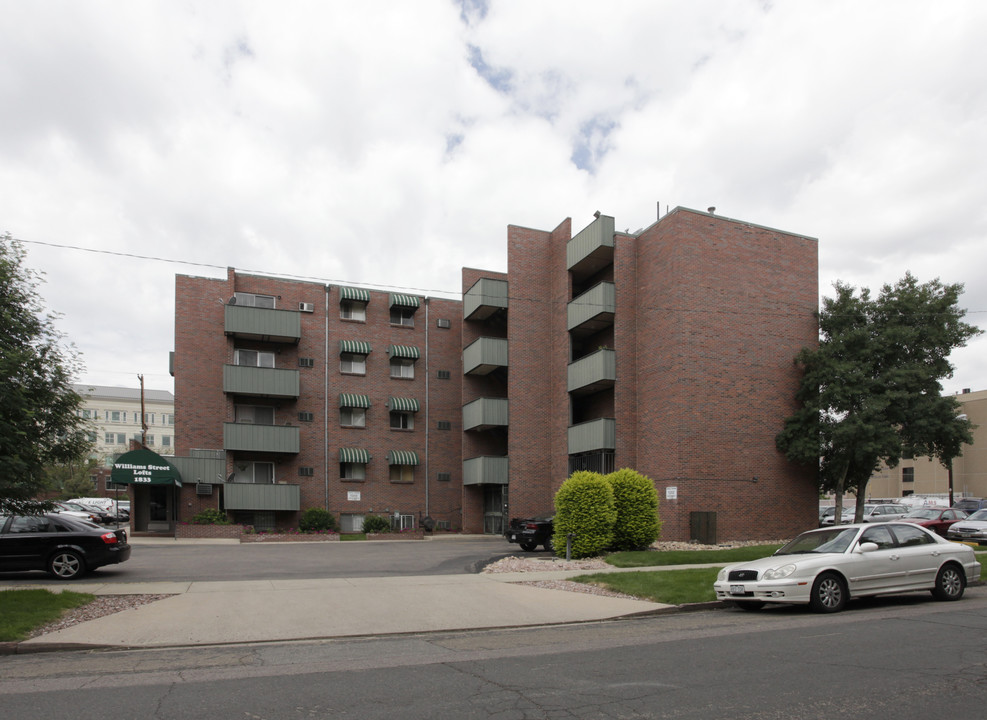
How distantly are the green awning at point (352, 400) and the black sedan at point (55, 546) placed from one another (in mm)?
19741

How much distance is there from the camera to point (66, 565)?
16781mm

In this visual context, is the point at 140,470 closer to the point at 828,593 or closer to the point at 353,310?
the point at 353,310

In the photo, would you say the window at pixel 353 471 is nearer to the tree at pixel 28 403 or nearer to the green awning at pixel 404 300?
the green awning at pixel 404 300

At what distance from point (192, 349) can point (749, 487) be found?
956 inches

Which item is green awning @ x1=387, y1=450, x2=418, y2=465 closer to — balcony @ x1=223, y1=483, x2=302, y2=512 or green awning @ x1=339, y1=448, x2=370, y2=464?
green awning @ x1=339, y1=448, x2=370, y2=464

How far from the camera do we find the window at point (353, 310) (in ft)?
125

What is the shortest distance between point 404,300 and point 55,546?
2357 cm

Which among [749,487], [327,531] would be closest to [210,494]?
[327,531]

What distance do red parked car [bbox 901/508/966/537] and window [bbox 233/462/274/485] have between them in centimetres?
2589

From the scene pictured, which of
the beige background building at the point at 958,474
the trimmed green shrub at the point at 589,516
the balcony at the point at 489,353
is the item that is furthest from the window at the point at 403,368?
the beige background building at the point at 958,474

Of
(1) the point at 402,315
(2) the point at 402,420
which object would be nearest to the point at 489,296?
(1) the point at 402,315

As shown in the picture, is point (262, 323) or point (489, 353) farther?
point (489, 353)

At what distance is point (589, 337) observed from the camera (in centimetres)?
3353

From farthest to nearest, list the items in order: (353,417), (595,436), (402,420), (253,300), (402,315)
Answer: (402,315)
(402,420)
(353,417)
(253,300)
(595,436)
